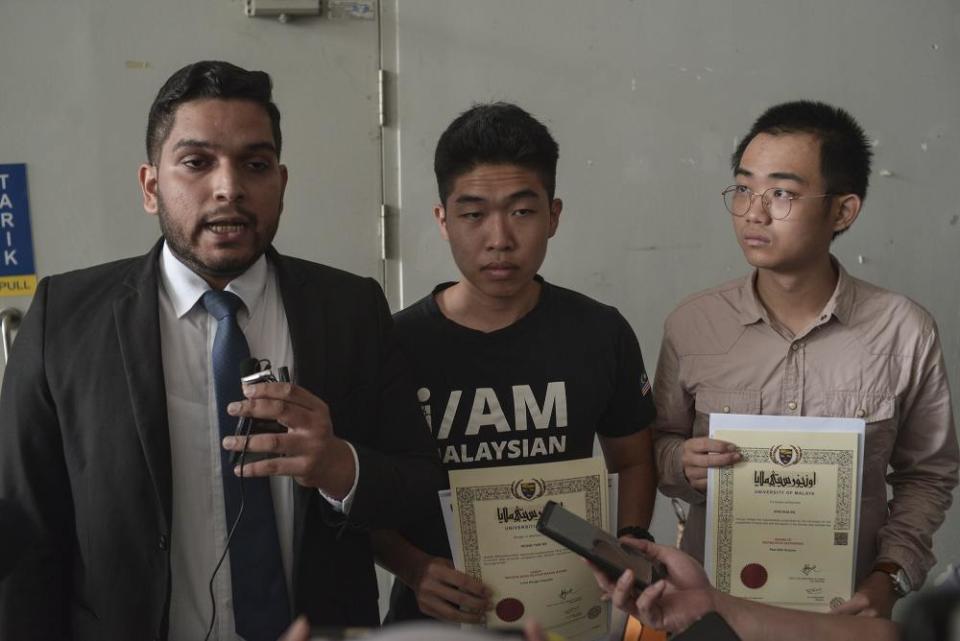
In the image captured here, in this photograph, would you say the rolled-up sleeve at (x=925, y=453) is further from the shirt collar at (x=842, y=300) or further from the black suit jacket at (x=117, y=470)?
the black suit jacket at (x=117, y=470)

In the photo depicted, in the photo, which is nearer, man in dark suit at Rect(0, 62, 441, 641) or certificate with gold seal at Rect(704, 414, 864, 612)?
man in dark suit at Rect(0, 62, 441, 641)

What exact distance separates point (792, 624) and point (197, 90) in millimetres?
1362

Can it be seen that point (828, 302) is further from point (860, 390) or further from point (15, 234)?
point (15, 234)

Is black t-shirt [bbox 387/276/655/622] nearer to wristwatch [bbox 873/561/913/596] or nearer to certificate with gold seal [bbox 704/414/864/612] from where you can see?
certificate with gold seal [bbox 704/414/864/612]

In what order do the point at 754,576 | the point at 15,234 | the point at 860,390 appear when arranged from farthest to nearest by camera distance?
the point at 15,234
the point at 860,390
the point at 754,576

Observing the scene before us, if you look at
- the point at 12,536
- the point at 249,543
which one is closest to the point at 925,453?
the point at 249,543

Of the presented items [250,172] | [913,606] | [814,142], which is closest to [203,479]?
[250,172]

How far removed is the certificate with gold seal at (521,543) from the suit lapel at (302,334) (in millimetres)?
299

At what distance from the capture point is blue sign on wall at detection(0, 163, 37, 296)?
103 inches

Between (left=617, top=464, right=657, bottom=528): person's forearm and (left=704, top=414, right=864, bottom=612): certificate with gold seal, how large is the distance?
7.9 inches

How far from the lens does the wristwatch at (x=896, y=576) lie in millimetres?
1799

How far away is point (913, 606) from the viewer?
2.10ft

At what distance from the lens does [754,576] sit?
1.74m

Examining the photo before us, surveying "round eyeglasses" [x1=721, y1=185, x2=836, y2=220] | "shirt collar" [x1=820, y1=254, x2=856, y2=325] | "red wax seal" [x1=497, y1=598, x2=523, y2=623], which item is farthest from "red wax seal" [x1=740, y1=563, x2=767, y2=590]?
"round eyeglasses" [x1=721, y1=185, x2=836, y2=220]
